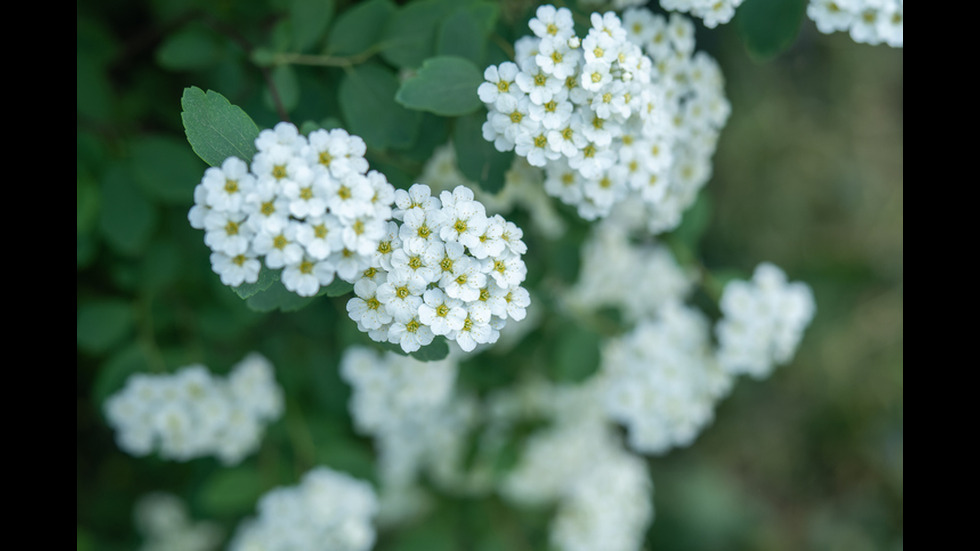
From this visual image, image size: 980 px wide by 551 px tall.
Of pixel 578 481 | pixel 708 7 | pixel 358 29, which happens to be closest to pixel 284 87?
pixel 358 29

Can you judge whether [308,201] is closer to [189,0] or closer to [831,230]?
[189,0]

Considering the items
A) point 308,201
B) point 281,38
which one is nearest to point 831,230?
point 281,38

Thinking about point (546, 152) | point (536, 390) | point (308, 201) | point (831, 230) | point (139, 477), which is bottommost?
point (139, 477)

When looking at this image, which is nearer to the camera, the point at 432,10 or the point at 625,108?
the point at 625,108

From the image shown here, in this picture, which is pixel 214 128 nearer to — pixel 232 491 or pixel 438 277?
pixel 438 277

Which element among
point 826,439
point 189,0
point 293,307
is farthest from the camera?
point 826,439

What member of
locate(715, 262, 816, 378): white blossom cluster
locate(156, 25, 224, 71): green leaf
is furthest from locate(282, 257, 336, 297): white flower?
locate(715, 262, 816, 378): white blossom cluster

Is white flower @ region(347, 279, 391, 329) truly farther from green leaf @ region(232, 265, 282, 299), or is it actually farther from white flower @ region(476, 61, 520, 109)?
white flower @ region(476, 61, 520, 109)
